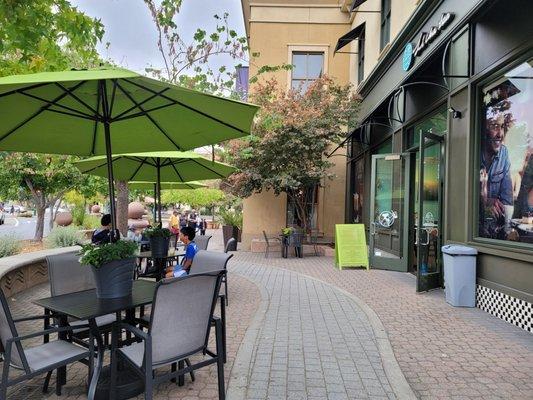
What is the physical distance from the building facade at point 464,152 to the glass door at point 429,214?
0.9 inches

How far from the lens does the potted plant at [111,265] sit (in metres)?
3.58

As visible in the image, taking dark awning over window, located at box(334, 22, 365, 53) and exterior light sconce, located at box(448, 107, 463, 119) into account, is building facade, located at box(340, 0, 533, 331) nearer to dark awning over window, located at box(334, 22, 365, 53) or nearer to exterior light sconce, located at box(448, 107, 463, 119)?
exterior light sconce, located at box(448, 107, 463, 119)

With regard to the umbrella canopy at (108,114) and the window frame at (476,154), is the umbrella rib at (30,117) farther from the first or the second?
the window frame at (476,154)

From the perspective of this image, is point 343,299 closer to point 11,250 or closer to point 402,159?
point 402,159

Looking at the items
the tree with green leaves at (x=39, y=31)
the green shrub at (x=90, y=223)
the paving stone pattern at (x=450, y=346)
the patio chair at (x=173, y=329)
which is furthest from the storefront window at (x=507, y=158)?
the green shrub at (x=90, y=223)

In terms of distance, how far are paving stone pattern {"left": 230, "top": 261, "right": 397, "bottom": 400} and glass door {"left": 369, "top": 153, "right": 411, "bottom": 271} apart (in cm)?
329

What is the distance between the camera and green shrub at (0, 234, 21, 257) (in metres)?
9.91

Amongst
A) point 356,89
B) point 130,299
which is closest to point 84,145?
point 130,299

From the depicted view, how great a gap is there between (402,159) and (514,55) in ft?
14.6

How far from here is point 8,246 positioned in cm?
1008

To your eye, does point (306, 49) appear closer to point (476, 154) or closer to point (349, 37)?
point (349, 37)

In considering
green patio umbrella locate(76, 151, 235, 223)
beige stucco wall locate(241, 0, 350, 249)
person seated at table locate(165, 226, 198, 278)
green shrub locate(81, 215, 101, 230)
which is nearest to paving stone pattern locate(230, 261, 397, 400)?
person seated at table locate(165, 226, 198, 278)

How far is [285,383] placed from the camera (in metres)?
3.95

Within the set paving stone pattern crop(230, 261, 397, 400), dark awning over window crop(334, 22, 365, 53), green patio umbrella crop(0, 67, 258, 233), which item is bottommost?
paving stone pattern crop(230, 261, 397, 400)
